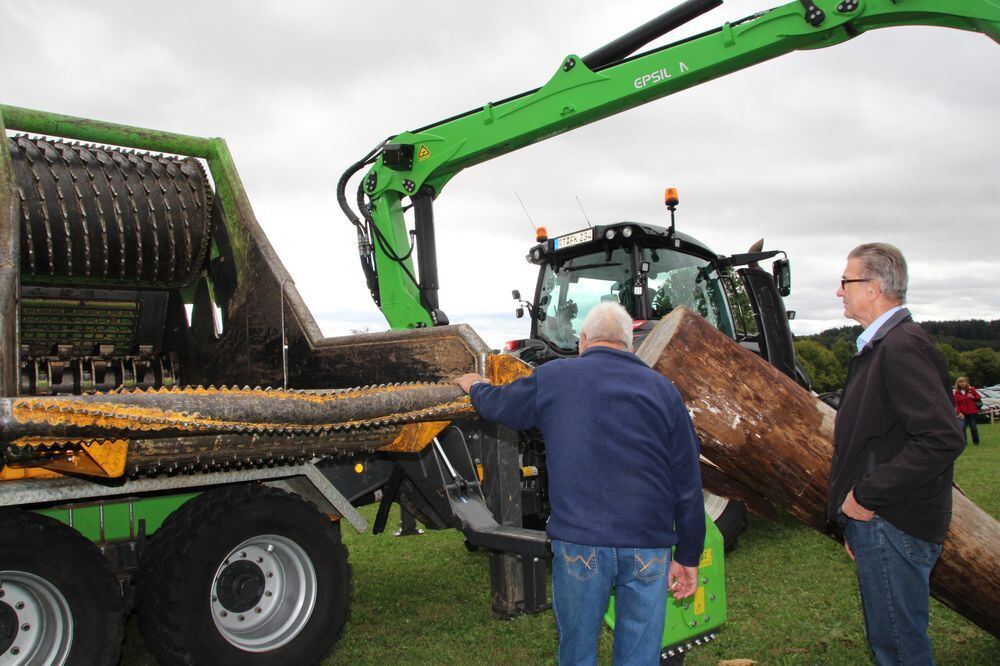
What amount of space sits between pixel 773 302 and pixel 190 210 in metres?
4.97

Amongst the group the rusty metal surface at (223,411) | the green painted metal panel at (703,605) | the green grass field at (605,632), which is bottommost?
the green grass field at (605,632)

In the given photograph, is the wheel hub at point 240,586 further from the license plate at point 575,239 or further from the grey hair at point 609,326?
the license plate at point 575,239

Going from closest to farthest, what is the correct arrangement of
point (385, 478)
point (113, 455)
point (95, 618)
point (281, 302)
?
1. point (113, 455)
2. point (95, 618)
3. point (385, 478)
4. point (281, 302)

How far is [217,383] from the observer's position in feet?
17.9

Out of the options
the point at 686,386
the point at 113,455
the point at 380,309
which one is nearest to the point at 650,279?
the point at 380,309

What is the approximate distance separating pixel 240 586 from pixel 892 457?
8.93ft

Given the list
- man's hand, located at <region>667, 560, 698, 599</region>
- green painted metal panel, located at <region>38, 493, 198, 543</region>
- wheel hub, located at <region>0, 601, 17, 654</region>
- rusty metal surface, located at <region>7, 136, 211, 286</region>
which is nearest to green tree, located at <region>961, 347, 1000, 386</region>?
rusty metal surface, located at <region>7, 136, 211, 286</region>

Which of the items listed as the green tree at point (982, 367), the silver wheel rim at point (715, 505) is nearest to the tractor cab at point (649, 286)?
the silver wheel rim at point (715, 505)

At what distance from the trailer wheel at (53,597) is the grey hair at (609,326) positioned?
7.03 feet

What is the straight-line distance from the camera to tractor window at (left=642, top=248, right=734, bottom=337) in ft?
22.4

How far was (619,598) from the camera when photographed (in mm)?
2746

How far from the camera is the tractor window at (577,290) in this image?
6.88m

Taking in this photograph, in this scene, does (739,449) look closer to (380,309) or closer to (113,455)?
(113,455)

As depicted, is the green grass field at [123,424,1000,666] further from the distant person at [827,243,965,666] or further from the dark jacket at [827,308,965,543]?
the dark jacket at [827,308,965,543]
